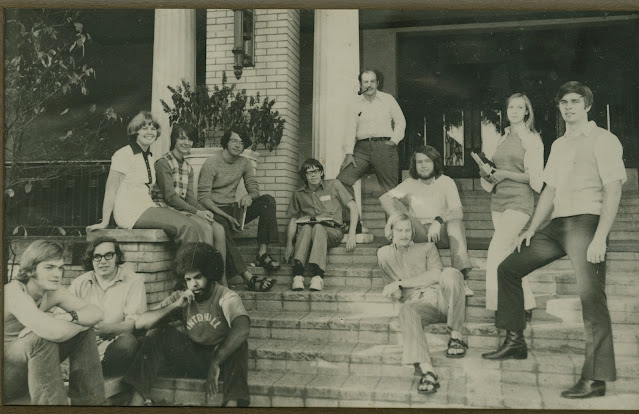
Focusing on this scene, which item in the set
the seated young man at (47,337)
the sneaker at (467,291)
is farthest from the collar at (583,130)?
the seated young man at (47,337)

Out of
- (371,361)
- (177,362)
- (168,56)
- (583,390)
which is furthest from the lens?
(168,56)

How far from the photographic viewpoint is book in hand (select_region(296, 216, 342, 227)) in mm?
3954

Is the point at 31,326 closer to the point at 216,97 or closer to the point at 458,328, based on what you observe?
the point at 216,97

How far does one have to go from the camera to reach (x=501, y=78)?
3.81 m

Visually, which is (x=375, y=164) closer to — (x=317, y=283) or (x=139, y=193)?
(x=317, y=283)

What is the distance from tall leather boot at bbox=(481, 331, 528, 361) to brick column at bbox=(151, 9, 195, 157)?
2.52 m

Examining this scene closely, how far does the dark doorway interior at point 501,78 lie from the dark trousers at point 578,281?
536 mm

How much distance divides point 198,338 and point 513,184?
88.8 inches

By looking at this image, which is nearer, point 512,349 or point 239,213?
point 512,349

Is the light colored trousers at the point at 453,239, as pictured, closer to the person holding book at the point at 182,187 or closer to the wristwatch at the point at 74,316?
the person holding book at the point at 182,187

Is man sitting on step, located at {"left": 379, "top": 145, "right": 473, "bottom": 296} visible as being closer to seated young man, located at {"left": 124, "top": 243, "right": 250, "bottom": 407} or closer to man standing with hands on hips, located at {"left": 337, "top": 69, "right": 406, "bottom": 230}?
man standing with hands on hips, located at {"left": 337, "top": 69, "right": 406, "bottom": 230}

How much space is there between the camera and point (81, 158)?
3955 millimetres

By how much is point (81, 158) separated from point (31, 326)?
45.2 inches

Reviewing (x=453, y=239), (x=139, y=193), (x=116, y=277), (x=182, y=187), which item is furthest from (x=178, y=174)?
(x=453, y=239)
